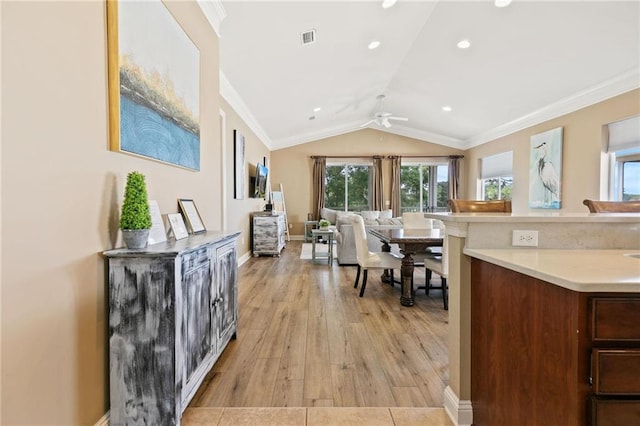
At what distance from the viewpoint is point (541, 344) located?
1.11m

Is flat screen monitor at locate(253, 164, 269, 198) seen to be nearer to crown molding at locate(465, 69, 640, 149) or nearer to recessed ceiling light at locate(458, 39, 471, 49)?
recessed ceiling light at locate(458, 39, 471, 49)

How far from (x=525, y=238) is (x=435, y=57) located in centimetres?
459

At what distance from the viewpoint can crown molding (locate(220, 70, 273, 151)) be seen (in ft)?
14.9

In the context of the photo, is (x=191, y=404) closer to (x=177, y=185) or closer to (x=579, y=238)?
(x=177, y=185)

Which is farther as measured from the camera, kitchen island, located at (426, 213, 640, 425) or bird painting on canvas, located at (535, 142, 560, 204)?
bird painting on canvas, located at (535, 142, 560, 204)

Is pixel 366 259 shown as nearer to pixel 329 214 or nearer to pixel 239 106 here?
pixel 239 106

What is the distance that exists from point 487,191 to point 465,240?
26.8 ft

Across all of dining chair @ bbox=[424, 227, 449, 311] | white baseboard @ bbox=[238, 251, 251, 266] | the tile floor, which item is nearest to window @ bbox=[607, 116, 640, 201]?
dining chair @ bbox=[424, 227, 449, 311]

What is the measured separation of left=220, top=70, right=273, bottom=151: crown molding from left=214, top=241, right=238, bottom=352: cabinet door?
298 centimetres

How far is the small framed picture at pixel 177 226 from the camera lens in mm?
2020

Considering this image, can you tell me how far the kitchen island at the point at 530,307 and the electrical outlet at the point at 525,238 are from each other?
0.02m

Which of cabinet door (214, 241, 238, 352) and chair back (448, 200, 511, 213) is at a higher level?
chair back (448, 200, 511, 213)

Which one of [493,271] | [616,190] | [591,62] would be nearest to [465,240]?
[493,271]

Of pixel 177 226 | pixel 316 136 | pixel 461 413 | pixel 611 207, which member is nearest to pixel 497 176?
pixel 316 136
